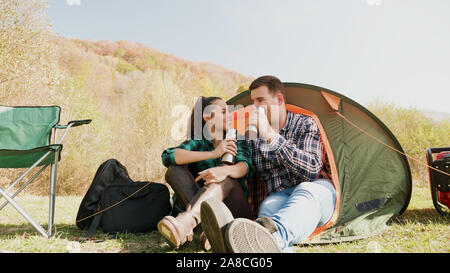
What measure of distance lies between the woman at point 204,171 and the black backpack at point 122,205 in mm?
382

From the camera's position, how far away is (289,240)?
1.43 meters

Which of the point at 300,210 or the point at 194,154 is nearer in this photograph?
the point at 300,210

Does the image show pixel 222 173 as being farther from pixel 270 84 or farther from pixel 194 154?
pixel 270 84

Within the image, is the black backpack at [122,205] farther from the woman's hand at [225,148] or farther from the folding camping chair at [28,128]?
the woman's hand at [225,148]

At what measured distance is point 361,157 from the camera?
8.27ft

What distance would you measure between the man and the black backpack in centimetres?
80

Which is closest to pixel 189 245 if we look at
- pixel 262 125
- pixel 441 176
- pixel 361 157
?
pixel 262 125

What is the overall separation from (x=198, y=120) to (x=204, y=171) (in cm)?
55

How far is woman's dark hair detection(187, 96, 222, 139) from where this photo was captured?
2.19 meters

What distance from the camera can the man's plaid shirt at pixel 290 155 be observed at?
1788 millimetres

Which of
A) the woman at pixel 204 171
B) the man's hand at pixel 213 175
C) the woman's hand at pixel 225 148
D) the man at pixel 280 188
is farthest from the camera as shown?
the woman's hand at pixel 225 148

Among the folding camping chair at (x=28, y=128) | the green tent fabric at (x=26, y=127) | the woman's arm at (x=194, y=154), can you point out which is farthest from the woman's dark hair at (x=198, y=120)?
the green tent fabric at (x=26, y=127)
